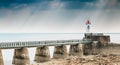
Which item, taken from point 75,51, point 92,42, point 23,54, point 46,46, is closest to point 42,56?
point 46,46

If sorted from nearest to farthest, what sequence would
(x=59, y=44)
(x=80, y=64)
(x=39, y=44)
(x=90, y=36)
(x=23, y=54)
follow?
(x=80, y=64) → (x=23, y=54) → (x=39, y=44) → (x=59, y=44) → (x=90, y=36)

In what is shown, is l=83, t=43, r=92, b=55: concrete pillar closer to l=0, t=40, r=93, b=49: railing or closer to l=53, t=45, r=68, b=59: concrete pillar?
l=0, t=40, r=93, b=49: railing

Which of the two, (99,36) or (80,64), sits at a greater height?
(99,36)

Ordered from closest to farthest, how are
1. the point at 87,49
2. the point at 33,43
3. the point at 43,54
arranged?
the point at 33,43 < the point at 43,54 < the point at 87,49

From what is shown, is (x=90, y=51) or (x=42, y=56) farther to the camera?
(x=90, y=51)

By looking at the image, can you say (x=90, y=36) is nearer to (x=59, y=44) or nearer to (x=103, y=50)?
(x=103, y=50)

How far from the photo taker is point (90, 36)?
78.6 m

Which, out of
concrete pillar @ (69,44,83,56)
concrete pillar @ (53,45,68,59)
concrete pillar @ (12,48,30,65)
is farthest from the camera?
concrete pillar @ (69,44,83,56)

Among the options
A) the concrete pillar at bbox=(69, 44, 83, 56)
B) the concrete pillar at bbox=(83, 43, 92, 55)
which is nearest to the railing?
the concrete pillar at bbox=(69, 44, 83, 56)

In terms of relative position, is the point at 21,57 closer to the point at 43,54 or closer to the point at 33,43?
the point at 33,43

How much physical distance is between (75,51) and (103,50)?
6394 millimetres

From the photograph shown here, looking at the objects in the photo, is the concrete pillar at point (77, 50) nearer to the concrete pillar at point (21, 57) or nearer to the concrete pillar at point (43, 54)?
the concrete pillar at point (43, 54)

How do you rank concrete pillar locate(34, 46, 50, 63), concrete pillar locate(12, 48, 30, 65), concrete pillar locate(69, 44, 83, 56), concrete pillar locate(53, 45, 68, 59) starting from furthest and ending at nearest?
concrete pillar locate(69, 44, 83, 56), concrete pillar locate(53, 45, 68, 59), concrete pillar locate(34, 46, 50, 63), concrete pillar locate(12, 48, 30, 65)

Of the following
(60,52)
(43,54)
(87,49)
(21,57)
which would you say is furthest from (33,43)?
(87,49)
